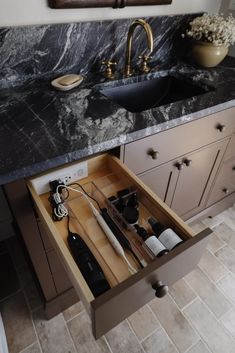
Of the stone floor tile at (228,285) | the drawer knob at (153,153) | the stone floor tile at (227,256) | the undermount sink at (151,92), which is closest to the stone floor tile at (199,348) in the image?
the stone floor tile at (228,285)

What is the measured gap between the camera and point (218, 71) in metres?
1.39

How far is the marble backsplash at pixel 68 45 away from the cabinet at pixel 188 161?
1.87ft

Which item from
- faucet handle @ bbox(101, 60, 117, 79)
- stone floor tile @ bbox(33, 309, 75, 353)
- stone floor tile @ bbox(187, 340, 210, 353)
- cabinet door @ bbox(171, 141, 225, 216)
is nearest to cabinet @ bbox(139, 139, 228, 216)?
cabinet door @ bbox(171, 141, 225, 216)

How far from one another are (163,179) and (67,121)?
53cm

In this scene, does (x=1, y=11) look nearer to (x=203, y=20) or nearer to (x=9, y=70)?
(x=9, y=70)

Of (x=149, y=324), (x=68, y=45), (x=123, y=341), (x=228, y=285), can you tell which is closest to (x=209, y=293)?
(x=228, y=285)

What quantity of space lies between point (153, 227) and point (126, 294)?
0.23 m

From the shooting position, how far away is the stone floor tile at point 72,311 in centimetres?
124

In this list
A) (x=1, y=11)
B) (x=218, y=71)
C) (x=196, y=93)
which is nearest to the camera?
(x=1, y=11)

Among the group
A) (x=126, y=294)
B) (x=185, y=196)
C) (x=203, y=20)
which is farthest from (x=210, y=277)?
(x=203, y=20)

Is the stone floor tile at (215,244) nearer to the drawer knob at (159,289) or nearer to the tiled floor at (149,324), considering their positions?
the tiled floor at (149,324)

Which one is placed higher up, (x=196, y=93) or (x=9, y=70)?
(x=9, y=70)

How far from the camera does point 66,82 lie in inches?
42.8

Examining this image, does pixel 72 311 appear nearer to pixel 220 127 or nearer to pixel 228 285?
pixel 228 285
